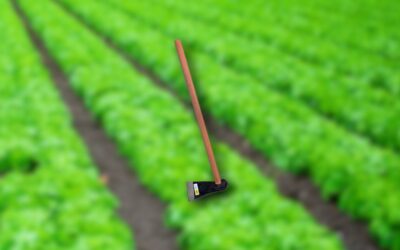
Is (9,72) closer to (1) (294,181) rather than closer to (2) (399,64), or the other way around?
(1) (294,181)

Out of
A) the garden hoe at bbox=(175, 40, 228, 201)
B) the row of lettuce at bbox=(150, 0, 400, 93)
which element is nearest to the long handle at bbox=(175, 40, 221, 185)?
the garden hoe at bbox=(175, 40, 228, 201)

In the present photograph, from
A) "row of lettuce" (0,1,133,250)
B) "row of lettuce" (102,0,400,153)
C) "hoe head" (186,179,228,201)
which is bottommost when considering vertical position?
"hoe head" (186,179,228,201)

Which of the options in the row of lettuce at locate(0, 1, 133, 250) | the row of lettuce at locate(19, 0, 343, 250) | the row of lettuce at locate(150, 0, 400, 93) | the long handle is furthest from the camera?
the row of lettuce at locate(150, 0, 400, 93)

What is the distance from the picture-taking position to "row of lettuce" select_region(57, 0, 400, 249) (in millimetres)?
6219

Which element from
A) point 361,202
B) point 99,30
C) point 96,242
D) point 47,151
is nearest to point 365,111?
point 361,202

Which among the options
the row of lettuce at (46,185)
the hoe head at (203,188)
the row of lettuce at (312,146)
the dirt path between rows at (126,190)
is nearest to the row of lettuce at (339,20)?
the row of lettuce at (312,146)

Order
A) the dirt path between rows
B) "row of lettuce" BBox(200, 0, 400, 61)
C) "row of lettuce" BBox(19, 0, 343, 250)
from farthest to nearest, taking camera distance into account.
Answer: "row of lettuce" BBox(200, 0, 400, 61)
the dirt path between rows
"row of lettuce" BBox(19, 0, 343, 250)

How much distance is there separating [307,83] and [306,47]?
2953 millimetres

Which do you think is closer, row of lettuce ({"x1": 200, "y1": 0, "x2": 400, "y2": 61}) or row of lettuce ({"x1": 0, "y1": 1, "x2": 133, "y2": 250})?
row of lettuce ({"x1": 0, "y1": 1, "x2": 133, "y2": 250})

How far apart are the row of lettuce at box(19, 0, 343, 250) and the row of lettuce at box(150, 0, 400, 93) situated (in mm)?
2999

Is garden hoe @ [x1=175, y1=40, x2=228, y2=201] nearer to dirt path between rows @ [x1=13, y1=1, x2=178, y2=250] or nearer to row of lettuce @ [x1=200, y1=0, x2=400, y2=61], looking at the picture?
dirt path between rows @ [x1=13, y1=1, x2=178, y2=250]

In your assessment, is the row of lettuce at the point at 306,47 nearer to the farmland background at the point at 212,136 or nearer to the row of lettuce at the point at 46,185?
the farmland background at the point at 212,136

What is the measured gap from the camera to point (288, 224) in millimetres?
5609

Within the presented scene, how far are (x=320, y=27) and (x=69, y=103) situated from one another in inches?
282
